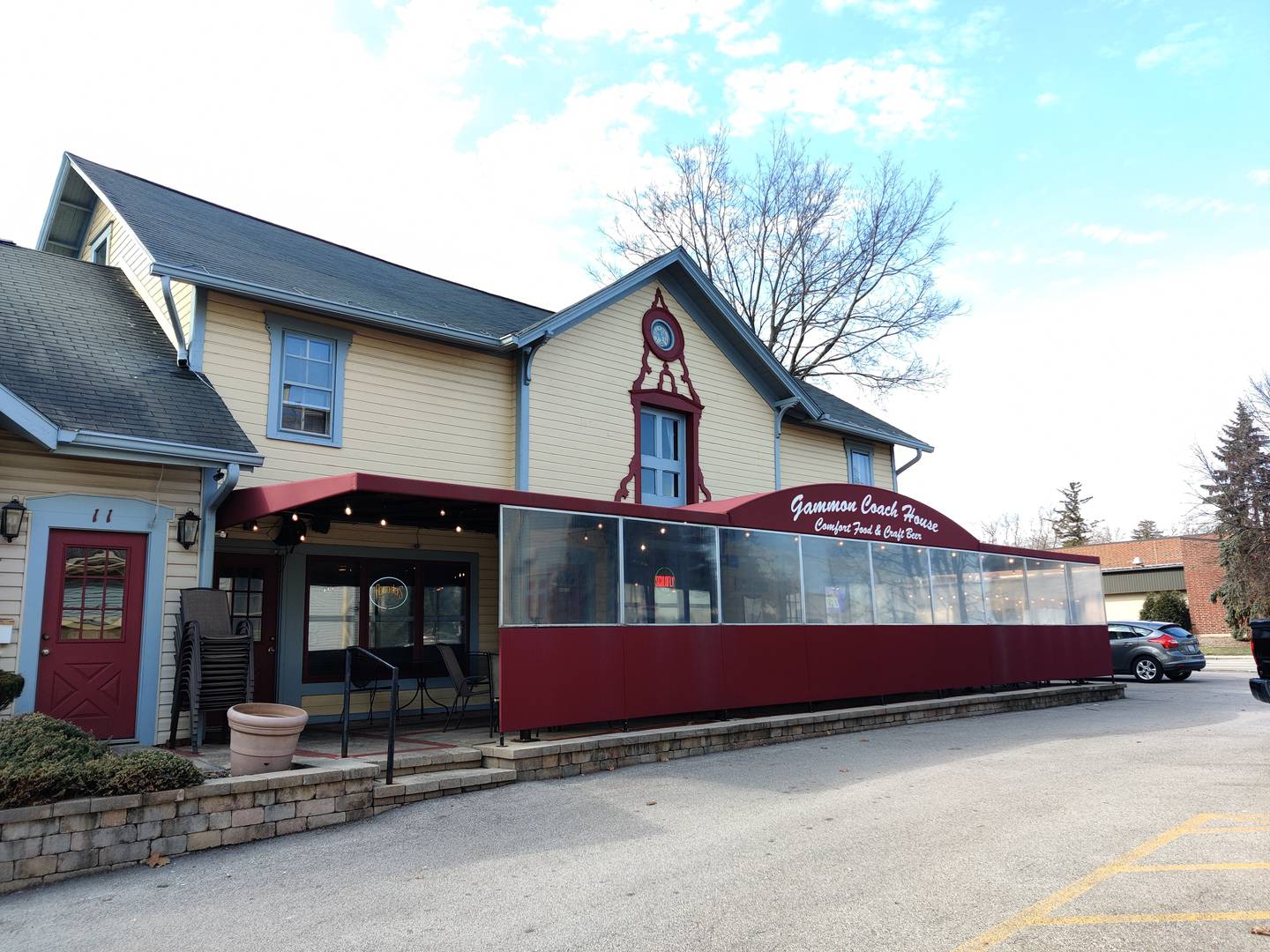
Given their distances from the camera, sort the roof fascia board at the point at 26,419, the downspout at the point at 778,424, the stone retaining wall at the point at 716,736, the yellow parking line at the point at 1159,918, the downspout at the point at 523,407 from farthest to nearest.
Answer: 1. the downspout at the point at 778,424
2. the downspout at the point at 523,407
3. the stone retaining wall at the point at 716,736
4. the roof fascia board at the point at 26,419
5. the yellow parking line at the point at 1159,918

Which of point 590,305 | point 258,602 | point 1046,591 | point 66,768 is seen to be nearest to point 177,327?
point 258,602

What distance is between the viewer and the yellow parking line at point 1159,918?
4.39m

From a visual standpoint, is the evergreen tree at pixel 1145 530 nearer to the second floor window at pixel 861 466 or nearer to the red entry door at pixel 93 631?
the second floor window at pixel 861 466

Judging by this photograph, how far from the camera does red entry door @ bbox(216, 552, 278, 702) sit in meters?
11.0

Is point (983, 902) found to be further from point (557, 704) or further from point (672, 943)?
point (557, 704)

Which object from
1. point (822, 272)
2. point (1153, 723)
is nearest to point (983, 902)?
point (1153, 723)

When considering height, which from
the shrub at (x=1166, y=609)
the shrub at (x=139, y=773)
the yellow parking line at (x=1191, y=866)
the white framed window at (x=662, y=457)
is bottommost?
the yellow parking line at (x=1191, y=866)

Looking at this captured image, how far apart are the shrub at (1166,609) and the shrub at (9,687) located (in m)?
38.7

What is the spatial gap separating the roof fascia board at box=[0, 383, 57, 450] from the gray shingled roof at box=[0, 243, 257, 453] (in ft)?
0.66

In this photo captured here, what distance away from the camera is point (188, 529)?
9.54m

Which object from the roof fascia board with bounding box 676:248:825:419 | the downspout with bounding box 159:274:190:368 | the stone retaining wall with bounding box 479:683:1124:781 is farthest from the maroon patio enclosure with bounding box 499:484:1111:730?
the downspout with bounding box 159:274:190:368

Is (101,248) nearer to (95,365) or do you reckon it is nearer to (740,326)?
(95,365)

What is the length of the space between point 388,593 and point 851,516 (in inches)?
261

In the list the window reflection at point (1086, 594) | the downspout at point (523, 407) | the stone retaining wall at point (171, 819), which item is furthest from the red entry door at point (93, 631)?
the window reflection at point (1086, 594)
